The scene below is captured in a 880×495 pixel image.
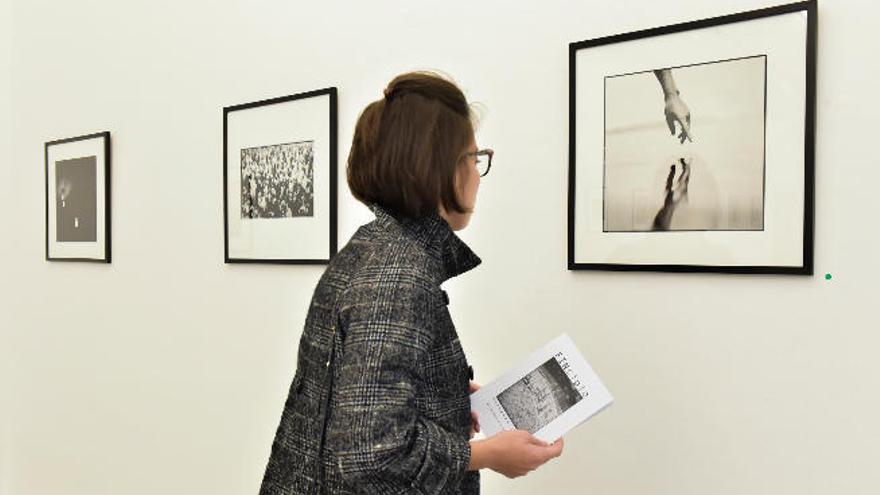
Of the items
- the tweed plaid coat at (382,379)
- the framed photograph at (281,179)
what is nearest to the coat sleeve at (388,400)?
the tweed plaid coat at (382,379)

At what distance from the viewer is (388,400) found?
113cm

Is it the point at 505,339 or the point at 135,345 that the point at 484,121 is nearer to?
the point at 505,339

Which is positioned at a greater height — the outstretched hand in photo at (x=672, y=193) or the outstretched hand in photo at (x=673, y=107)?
the outstretched hand in photo at (x=673, y=107)

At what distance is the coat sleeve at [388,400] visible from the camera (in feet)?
3.68

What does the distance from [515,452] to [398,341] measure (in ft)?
0.96

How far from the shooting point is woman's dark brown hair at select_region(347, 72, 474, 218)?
1230 millimetres

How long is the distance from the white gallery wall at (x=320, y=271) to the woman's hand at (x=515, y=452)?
44cm

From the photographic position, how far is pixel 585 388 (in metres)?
1.34

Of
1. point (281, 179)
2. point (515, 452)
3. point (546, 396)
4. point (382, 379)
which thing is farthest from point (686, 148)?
point (281, 179)

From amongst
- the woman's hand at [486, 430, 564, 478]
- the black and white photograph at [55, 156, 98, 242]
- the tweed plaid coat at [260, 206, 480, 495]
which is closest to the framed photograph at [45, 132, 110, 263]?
the black and white photograph at [55, 156, 98, 242]

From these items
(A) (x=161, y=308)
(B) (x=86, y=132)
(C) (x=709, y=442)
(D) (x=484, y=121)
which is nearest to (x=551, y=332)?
(C) (x=709, y=442)

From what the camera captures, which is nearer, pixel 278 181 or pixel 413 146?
pixel 413 146

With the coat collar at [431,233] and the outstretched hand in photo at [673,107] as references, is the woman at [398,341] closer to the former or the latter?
the coat collar at [431,233]

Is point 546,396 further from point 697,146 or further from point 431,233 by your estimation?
point 697,146
